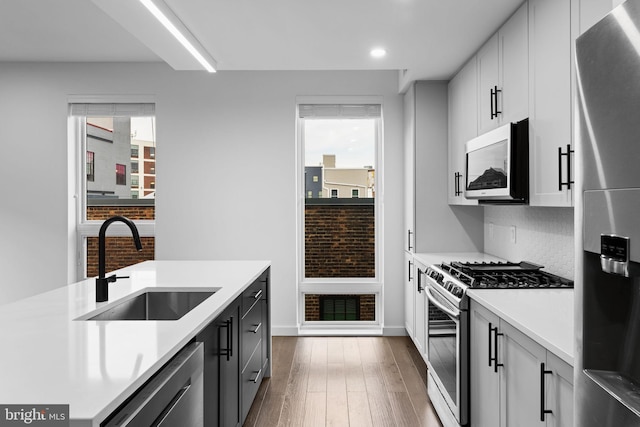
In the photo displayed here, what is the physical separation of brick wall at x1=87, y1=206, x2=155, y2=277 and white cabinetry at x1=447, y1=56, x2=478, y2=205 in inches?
123

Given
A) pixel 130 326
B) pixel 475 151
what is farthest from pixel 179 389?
pixel 475 151

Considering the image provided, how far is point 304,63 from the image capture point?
130 inches

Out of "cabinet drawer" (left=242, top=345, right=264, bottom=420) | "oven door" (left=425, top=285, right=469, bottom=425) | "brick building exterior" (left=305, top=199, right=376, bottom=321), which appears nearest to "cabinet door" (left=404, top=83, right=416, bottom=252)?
"brick building exterior" (left=305, top=199, right=376, bottom=321)

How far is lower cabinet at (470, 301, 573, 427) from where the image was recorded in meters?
1.35

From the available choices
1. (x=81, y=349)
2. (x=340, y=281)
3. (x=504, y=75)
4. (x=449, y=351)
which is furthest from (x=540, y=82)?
(x=340, y=281)

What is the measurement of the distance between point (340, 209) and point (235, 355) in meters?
2.52

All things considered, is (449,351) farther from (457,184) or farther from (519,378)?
(457,184)

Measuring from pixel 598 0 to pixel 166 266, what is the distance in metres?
2.86

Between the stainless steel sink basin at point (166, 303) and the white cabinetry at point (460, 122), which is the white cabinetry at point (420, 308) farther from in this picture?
the stainless steel sink basin at point (166, 303)

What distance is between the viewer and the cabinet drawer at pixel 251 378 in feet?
7.89

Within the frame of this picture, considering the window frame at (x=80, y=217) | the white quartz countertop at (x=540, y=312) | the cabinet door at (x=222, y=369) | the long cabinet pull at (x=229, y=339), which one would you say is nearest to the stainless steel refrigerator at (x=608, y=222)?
the white quartz countertop at (x=540, y=312)

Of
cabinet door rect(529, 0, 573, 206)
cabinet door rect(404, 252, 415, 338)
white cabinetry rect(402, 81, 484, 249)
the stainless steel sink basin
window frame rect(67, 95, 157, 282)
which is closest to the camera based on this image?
cabinet door rect(529, 0, 573, 206)

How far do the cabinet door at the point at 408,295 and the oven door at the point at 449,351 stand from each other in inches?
39.8

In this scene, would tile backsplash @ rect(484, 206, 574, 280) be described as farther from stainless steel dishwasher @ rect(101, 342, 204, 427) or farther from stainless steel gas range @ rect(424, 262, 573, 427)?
stainless steel dishwasher @ rect(101, 342, 204, 427)
